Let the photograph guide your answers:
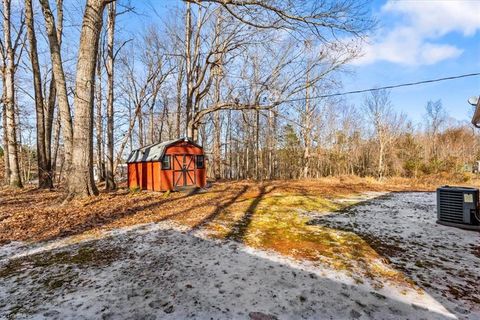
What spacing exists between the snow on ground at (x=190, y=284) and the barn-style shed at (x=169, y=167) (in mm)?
5918

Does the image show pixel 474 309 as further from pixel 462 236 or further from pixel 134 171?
pixel 134 171

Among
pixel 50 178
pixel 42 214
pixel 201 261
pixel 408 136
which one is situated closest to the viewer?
pixel 201 261

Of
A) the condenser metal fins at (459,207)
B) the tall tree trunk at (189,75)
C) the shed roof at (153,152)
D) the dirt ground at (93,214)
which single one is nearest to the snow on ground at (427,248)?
the condenser metal fins at (459,207)

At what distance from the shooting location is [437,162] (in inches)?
848

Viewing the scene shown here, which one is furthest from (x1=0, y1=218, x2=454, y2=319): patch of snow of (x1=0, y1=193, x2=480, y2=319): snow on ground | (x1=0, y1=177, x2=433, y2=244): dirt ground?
(x1=0, y1=177, x2=433, y2=244): dirt ground

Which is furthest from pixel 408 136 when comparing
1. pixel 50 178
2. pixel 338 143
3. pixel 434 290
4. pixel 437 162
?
pixel 50 178

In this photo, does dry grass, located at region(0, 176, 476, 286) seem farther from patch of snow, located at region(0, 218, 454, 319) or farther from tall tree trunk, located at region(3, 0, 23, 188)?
tall tree trunk, located at region(3, 0, 23, 188)

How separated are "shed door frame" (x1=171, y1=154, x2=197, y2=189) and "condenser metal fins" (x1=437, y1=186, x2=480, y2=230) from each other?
8.31 metres

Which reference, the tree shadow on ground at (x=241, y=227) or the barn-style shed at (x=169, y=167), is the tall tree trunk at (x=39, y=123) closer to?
the barn-style shed at (x=169, y=167)

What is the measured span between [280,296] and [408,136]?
29.1 metres

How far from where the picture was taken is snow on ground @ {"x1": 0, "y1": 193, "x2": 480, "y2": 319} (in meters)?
2.16

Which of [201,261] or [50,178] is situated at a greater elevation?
[50,178]

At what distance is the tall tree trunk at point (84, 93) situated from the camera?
242 inches

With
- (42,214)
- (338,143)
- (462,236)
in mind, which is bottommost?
(462,236)
